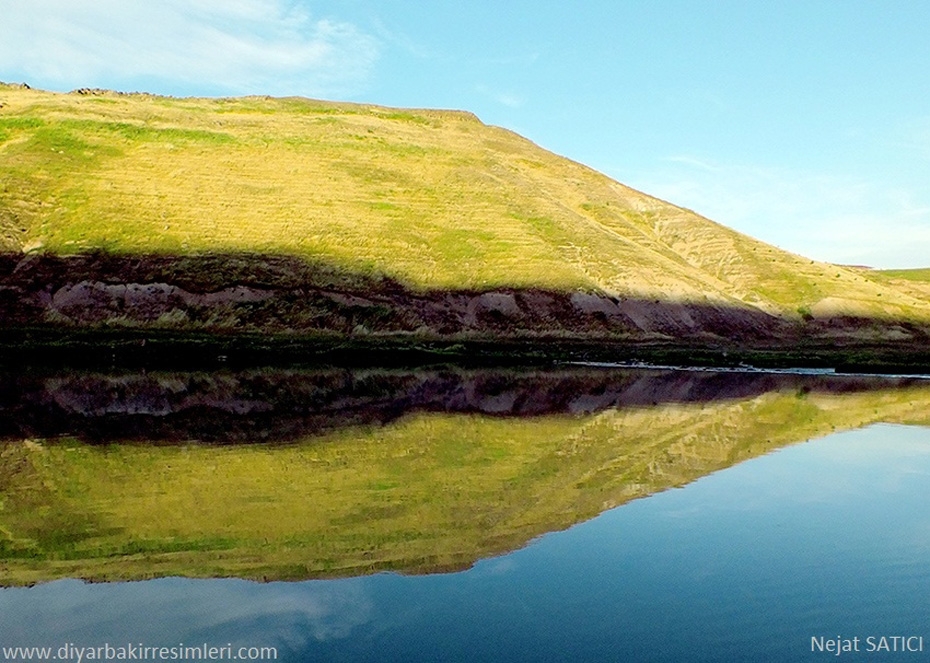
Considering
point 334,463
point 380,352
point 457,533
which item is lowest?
point 457,533

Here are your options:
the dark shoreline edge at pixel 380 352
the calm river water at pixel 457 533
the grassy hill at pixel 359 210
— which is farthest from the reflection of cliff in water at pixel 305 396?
the grassy hill at pixel 359 210

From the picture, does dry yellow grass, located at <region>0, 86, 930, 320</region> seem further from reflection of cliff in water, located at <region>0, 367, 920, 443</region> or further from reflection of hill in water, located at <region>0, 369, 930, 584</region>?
reflection of hill in water, located at <region>0, 369, 930, 584</region>

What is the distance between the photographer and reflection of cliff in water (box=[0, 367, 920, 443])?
26438mm

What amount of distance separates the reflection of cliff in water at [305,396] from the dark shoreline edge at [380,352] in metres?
6.31

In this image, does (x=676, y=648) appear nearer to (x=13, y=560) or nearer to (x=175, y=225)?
(x=13, y=560)

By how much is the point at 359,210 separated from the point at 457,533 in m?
68.5

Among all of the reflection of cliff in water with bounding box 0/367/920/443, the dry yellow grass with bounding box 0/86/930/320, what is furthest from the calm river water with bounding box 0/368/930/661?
the dry yellow grass with bounding box 0/86/930/320

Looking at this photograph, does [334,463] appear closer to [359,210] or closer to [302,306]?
[302,306]

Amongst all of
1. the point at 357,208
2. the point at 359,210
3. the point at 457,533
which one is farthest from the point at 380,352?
the point at 457,533

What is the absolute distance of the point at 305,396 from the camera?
35.6m

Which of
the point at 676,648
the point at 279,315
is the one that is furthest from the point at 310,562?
the point at 279,315

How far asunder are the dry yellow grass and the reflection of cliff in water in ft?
91.1

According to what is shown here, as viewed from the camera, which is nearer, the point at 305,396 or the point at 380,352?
the point at 305,396

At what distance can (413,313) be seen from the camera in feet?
224
